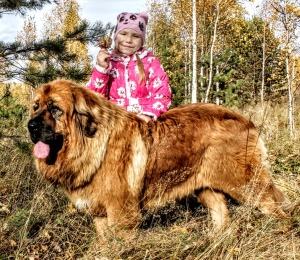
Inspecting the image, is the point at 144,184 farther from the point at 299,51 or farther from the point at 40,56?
the point at 299,51

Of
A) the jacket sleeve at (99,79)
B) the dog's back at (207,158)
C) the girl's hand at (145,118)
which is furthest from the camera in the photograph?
the jacket sleeve at (99,79)

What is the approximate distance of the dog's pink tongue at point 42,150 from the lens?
2152 millimetres

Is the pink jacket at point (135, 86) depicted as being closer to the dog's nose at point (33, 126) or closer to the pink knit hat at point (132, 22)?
the pink knit hat at point (132, 22)

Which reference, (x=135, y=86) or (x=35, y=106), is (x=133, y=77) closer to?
(x=135, y=86)

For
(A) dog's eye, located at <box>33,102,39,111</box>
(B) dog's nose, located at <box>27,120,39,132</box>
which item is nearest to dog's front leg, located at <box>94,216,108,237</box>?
(B) dog's nose, located at <box>27,120,39,132</box>

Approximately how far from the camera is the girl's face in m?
3.15

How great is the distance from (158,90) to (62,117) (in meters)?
1.22

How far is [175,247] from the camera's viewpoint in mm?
1963

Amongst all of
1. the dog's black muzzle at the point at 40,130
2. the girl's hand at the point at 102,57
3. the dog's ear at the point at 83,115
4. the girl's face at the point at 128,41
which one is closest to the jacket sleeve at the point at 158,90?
the girl's face at the point at 128,41

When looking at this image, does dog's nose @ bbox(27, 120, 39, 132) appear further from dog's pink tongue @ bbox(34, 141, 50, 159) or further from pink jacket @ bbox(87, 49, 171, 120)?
pink jacket @ bbox(87, 49, 171, 120)

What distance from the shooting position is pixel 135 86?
3031 mm

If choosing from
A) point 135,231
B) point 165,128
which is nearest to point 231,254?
point 135,231

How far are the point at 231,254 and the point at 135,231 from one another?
83 centimetres

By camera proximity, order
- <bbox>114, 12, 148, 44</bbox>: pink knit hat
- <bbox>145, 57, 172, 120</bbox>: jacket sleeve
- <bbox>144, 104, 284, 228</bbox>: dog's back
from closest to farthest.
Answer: <bbox>144, 104, 284, 228</bbox>: dog's back → <bbox>145, 57, 172, 120</bbox>: jacket sleeve → <bbox>114, 12, 148, 44</bbox>: pink knit hat
